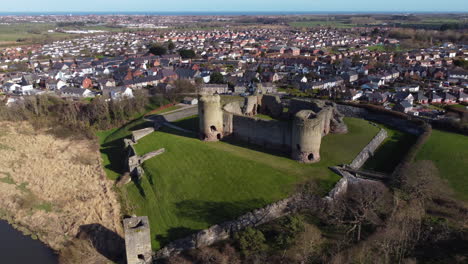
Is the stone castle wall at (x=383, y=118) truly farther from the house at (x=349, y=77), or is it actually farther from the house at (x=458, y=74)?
the house at (x=458, y=74)

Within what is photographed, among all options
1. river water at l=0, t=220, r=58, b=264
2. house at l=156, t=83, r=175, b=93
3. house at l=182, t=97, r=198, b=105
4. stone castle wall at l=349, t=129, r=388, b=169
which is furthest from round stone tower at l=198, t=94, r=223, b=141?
house at l=156, t=83, r=175, b=93

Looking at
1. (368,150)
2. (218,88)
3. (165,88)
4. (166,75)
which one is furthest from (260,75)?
(368,150)

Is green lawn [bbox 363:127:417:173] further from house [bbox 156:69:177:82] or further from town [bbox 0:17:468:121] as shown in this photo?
house [bbox 156:69:177:82]

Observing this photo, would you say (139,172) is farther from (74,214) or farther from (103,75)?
(103,75)

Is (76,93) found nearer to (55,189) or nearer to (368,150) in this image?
(55,189)

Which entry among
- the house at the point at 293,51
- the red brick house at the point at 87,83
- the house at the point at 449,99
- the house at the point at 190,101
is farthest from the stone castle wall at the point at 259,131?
the house at the point at 293,51
